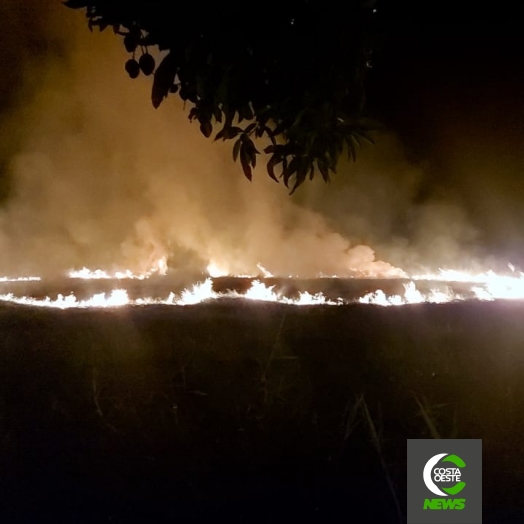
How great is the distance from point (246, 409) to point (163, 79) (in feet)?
6.86

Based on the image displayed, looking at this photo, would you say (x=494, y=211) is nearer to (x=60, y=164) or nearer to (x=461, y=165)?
(x=461, y=165)

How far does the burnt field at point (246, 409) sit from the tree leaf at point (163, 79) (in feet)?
6.55

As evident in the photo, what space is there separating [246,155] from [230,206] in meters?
6.95

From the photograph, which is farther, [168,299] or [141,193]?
[141,193]

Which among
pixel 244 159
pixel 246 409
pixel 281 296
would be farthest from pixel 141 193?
pixel 244 159

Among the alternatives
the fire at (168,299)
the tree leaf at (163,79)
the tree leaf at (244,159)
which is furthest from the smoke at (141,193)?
the tree leaf at (163,79)

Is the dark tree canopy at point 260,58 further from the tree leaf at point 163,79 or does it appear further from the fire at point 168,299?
the fire at point 168,299

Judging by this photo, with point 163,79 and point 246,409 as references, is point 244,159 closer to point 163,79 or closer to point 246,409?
point 163,79

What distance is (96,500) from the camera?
303 centimetres

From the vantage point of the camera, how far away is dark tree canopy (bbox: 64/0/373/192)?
227 centimetres

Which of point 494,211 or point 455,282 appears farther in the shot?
point 494,211

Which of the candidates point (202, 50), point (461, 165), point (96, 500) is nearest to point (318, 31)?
point (202, 50)

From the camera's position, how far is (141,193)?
9.45 m

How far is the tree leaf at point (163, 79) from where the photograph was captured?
2268 mm
